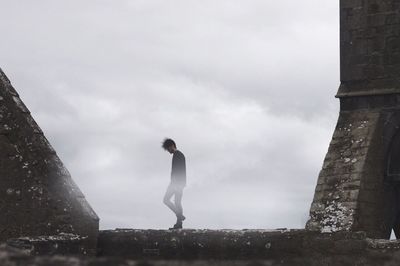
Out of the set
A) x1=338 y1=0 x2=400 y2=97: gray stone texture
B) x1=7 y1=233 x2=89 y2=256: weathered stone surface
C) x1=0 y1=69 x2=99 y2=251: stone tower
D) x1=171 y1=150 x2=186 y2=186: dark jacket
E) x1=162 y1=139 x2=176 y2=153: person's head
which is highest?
x1=338 y1=0 x2=400 y2=97: gray stone texture

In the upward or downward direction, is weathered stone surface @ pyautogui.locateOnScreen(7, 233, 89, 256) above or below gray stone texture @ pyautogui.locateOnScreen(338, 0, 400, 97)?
below

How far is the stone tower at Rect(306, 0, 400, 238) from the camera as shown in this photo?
1045cm

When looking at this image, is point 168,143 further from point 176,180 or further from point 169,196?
point 169,196

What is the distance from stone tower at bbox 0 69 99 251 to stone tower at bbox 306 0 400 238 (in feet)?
11.3

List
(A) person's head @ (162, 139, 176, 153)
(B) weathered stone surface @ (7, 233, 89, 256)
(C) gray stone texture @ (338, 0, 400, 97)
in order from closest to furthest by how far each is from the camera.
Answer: (B) weathered stone surface @ (7, 233, 89, 256), (A) person's head @ (162, 139, 176, 153), (C) gray stone texture @ (338, 0, 400, 97)

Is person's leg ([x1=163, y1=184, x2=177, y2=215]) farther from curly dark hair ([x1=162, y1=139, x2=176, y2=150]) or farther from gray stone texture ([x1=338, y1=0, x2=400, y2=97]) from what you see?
gray stone texture ([x1=338, y1=0, x2=400, y2=97])

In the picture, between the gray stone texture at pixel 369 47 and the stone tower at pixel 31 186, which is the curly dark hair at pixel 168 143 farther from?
the gray stone texture at pixel 369 47

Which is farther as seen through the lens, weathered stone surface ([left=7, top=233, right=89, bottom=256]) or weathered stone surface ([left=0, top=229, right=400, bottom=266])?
weathered stone surface ([left=0, top=229, right=400, bottom=266])

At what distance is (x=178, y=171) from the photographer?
10250mm

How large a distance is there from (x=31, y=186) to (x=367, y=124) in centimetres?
527

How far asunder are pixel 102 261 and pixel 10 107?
20.2 feet

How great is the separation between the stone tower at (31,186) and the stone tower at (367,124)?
11.3 ft

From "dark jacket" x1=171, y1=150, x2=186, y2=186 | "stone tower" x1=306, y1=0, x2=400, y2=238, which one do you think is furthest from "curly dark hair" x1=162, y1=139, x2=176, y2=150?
"stone tower" x1=306, y1=0, x2=400, y2=238

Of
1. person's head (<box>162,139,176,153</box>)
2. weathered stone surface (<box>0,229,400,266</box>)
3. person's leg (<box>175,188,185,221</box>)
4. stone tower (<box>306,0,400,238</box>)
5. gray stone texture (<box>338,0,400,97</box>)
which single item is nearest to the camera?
weathered stone surface (<box>0,229,400,266</box>)
